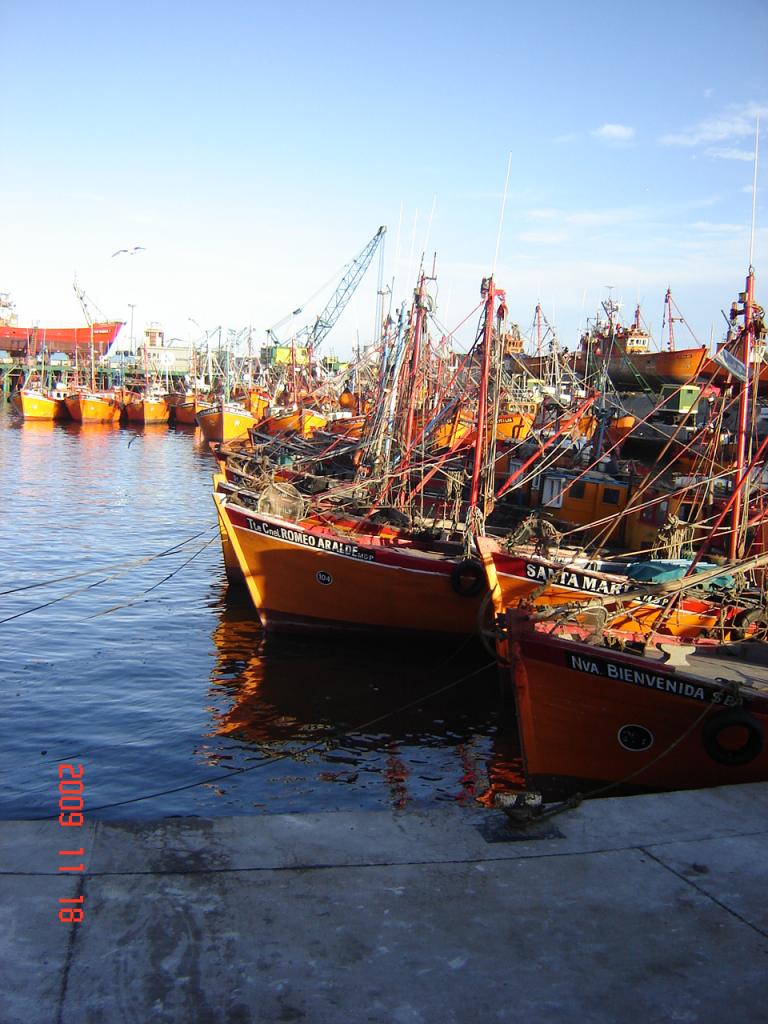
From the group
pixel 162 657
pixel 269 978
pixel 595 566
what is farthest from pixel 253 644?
pixel 269 978

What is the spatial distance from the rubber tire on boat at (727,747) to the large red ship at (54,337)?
12971 cm

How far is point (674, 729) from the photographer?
10.9 m

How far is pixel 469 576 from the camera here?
18797 mm

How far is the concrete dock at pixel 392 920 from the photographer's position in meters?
5.34

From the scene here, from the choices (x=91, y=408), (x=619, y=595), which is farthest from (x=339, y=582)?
(x=91, y=408)

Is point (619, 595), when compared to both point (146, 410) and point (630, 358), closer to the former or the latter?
point (630, 358)

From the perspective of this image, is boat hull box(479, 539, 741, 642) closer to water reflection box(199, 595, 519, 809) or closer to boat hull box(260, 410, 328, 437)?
water reflection box(199, 595, 519, 809)

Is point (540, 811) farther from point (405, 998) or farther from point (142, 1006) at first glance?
point (142, 1006)

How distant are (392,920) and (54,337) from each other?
14397cm

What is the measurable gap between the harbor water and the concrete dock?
483 centimetres

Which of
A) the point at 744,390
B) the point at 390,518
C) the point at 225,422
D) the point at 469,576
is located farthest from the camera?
the point at 225,422

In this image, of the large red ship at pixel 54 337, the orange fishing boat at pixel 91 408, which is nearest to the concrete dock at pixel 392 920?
the orange fishing boat at pixel 91 408

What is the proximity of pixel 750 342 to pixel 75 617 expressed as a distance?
1552 centimetres

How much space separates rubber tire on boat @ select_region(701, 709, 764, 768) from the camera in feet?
33.8
